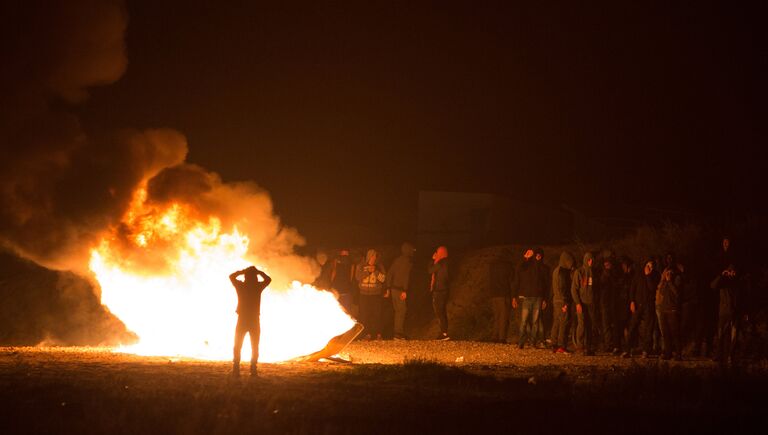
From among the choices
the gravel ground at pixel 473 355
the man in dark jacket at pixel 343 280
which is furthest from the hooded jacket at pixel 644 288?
the man in dark jacket at pixel 343 280

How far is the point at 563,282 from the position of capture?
64.9ft

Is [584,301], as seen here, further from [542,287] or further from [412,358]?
[412,358]

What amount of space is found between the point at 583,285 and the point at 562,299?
71cm

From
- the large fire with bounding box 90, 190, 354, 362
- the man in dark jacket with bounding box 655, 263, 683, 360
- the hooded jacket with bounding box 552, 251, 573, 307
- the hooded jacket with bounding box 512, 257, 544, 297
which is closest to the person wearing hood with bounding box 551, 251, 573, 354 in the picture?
the hooded jacket with bounding box 552, 251, 573, 307

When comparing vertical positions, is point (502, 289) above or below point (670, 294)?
above

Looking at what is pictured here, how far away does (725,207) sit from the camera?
3434 centimetres

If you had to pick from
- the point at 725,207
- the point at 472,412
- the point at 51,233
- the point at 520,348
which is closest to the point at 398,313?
the point at 520,348

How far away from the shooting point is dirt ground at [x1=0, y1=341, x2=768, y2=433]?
33.8ft

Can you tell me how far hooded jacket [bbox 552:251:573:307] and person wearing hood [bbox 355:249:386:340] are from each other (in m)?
4.66

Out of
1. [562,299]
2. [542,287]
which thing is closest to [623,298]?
[562,299]

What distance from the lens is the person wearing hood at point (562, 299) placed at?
19734 mm

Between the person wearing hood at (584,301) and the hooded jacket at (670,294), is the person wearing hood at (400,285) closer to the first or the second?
the person wearing hood at (584,301)

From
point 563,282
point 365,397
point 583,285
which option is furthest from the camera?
point 563,282

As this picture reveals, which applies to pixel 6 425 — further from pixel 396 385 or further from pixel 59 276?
pixel 59 276
